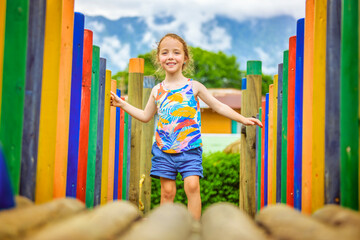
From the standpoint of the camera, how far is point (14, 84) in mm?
2477

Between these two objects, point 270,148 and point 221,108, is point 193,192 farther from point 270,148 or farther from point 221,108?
point 270,148

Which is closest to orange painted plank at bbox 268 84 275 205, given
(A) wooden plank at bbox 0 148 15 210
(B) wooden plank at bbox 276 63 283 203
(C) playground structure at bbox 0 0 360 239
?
(B) wooden plank at bbox 276 63 283 203

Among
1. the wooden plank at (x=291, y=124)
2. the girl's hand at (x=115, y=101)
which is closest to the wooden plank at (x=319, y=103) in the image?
the wooden plank at (x=291, y=124)

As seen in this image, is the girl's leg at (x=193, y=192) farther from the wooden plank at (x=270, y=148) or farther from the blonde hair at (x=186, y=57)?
the blonde hair at (x=186, y=57)

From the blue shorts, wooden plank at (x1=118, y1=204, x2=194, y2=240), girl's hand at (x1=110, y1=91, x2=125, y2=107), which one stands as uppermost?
girl's hand at (x1=110, y1=91, x2=125, y2=107)

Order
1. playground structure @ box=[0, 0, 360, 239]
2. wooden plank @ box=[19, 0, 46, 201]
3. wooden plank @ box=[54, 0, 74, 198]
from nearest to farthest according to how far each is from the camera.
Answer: playground structure @ box=[0, 0, 360, 239] → wooden plank @ box=[19, 0, 46, 201] → wooden plank @ box=[54, 0, 74, 198]

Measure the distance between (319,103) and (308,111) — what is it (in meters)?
0.24

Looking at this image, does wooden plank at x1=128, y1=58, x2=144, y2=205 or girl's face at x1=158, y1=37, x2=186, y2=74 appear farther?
wooden plank at x1=128, y1=58, x2=144, y2=205

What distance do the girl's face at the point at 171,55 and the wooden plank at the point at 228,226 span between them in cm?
227

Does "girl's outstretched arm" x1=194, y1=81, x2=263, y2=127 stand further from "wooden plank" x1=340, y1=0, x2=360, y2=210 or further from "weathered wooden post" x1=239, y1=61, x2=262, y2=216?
"wooden plank" x1=340, y1=0, x2=360, y2=210

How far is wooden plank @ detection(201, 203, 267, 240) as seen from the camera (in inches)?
62.9

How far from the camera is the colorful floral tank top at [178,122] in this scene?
4094 mm

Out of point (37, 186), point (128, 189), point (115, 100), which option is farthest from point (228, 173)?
point (37, 186)

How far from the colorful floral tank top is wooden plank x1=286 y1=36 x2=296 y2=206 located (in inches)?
32.9
